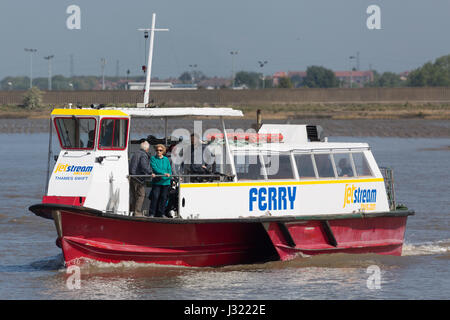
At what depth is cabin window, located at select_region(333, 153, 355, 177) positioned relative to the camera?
18.1 metres

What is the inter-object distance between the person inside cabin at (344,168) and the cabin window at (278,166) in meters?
1.32

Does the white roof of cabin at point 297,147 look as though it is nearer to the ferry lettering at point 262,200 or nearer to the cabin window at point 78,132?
the ferry lettering at point 262,200

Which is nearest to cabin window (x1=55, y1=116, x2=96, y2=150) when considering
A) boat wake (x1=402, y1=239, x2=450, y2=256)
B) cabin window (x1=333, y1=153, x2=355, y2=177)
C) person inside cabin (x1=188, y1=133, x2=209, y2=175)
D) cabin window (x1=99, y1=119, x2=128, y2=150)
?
cabin window (x1=99, y1=119, x2=128, y2=150)

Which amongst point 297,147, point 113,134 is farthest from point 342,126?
point 113,134

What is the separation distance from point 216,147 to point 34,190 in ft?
47.8

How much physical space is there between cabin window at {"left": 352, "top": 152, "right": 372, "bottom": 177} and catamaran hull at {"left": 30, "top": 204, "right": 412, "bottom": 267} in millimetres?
985

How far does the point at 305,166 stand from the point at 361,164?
1.54 metres

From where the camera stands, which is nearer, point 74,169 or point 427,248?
point 74,169

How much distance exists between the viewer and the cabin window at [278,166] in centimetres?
1731

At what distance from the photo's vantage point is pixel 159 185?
16484 millimetres

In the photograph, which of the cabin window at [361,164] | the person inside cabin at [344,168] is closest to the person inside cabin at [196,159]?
the person inside cabin at [344,168]

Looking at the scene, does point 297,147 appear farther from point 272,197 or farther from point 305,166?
point 272,197
